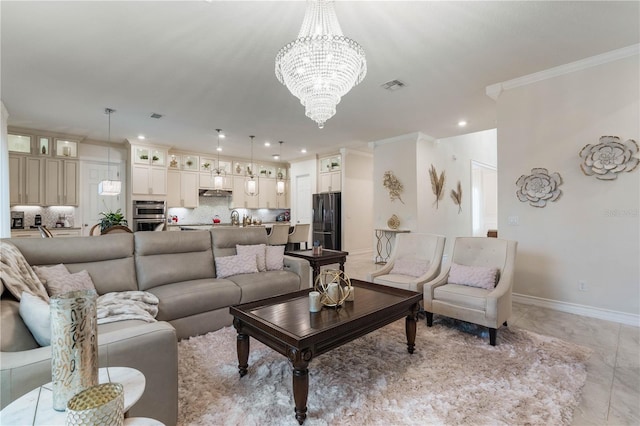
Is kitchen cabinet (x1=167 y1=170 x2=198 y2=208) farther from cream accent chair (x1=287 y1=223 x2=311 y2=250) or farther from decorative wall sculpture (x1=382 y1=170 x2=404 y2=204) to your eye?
decorative wall sculpture (x1=382 y1=170 x2=404 y2=204)

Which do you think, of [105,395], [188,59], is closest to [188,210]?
[188,59]

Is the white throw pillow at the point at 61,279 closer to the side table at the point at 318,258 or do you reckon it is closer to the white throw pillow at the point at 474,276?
the side table at the point at 318,258

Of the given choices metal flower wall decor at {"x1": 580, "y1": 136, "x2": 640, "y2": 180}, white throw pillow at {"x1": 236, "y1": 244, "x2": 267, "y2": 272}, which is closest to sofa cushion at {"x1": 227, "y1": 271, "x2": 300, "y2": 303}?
white throw pillow at {"x1": 236, "y1": 244, "x2": 267, "y2": 272}

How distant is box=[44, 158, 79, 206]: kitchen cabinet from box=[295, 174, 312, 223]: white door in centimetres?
540

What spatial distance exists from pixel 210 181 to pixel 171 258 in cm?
540

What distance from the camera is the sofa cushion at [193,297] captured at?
257cm

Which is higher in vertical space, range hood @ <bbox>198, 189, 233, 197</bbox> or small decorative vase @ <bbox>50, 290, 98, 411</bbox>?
range hood @ <bbox>198, 189, 233, 197</bbox>

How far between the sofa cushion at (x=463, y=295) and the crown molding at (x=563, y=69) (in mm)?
2731

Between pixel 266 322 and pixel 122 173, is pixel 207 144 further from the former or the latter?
pixel 266 322

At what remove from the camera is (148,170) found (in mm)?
6863

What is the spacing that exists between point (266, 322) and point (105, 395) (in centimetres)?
108

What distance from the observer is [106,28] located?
2617 mm

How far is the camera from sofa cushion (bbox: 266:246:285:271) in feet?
11.9

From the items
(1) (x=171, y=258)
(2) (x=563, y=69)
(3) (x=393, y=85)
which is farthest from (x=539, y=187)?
(1) (x=171, y=258)
